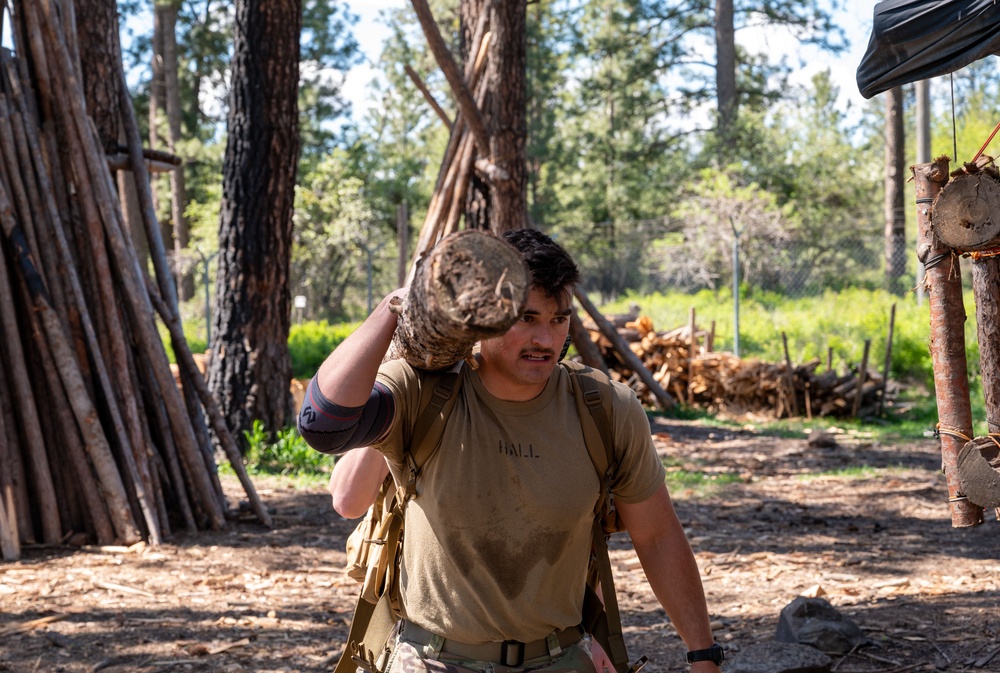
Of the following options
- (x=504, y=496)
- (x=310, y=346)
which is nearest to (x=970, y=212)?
(x=504, y=496)

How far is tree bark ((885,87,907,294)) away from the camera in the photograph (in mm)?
20109

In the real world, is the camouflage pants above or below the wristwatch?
above

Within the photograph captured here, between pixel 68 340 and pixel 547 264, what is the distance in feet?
15.1

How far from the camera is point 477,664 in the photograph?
2557mm

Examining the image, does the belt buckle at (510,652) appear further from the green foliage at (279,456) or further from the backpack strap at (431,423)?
the green foliage at (279,456)

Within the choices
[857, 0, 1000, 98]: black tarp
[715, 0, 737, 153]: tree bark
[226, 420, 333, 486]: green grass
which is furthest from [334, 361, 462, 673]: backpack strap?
[715, 0, 737, 153]: tree bark

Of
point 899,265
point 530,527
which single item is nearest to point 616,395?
point 530,527

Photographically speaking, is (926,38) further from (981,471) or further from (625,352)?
(625,352)

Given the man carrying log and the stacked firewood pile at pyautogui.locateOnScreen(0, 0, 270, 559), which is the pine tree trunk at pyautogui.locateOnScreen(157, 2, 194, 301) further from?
the man carrying log

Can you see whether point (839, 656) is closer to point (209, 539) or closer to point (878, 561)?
point (878, 561)

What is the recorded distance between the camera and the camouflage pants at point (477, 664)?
2.55 meters

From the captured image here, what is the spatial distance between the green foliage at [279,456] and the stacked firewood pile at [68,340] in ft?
7.67

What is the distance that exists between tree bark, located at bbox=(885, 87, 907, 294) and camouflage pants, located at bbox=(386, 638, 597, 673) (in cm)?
1873

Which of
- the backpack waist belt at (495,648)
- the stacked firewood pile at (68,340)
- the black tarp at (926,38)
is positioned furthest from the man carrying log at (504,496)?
the stacked firewood pile at (68,340)
